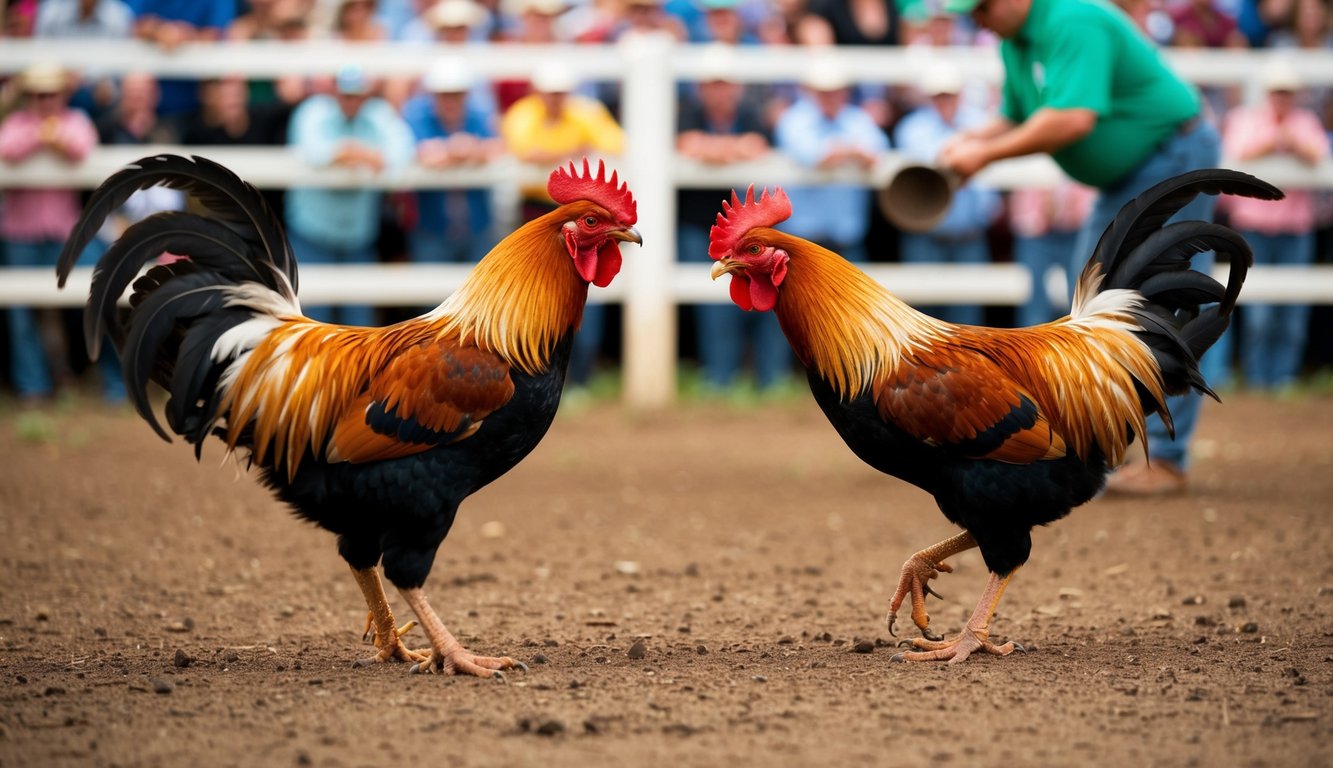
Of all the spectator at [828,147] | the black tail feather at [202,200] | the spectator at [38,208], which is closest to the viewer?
the black tail feather at [202,200]

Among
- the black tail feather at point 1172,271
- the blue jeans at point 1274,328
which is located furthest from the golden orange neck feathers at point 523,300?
the blue jeans at point 1274,328

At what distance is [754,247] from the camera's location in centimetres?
523

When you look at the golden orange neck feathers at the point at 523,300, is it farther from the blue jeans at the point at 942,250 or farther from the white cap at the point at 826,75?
the blue jeans at the point at 942,250

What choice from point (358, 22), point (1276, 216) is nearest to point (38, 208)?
point (358, 22)

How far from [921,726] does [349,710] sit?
5.44 feet

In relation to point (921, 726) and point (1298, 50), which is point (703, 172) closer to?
point (1298, 50)

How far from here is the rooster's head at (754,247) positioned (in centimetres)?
521

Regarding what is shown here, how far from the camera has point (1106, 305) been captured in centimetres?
555

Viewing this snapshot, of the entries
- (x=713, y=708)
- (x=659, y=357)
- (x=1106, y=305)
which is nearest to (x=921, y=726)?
(x=713, y=708)

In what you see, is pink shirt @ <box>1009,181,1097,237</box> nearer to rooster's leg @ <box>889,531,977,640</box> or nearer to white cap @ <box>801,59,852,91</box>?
white cap @ <box>801,59,852,91</box>

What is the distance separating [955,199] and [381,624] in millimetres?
6928

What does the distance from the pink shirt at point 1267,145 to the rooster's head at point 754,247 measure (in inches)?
283

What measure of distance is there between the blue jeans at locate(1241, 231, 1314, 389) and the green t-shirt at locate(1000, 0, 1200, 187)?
504cm

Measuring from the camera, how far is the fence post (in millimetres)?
11234
